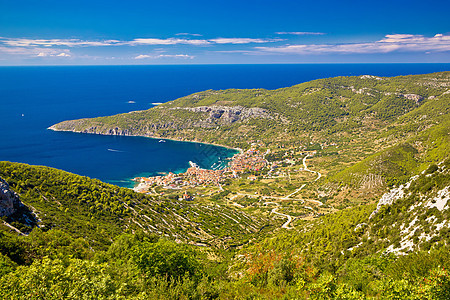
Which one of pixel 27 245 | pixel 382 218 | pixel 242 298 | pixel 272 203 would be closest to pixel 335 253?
pixel 382 218

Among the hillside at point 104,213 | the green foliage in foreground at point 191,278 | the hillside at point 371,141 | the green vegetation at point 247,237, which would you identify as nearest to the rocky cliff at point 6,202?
the green vegetation at point 247,237

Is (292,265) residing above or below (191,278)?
above

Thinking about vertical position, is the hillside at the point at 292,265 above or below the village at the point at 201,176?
above

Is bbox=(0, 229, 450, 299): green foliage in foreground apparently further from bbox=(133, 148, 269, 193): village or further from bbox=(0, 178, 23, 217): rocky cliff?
bbox=(133, 148, 269, 193): village

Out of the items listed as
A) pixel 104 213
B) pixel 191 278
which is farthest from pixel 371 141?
pixel 191 278

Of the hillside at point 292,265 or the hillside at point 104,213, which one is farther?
the hillside at point 104,213

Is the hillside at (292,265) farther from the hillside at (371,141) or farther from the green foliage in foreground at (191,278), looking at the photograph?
the hillside at (371,141)

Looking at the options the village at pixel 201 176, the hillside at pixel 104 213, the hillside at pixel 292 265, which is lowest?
the village at pixel 201 176

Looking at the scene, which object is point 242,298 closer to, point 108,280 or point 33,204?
point 108,280

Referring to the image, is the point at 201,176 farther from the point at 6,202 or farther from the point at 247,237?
the point at 6,202

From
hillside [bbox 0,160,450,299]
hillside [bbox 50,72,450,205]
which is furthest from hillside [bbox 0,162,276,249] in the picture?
hillside [bbox 50,72,450,205]

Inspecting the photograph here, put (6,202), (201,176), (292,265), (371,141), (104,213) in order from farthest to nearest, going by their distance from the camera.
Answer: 1. (371,141)
2. (201,176)
3. (104,213)
4. (6,202)
5. (292,265)
